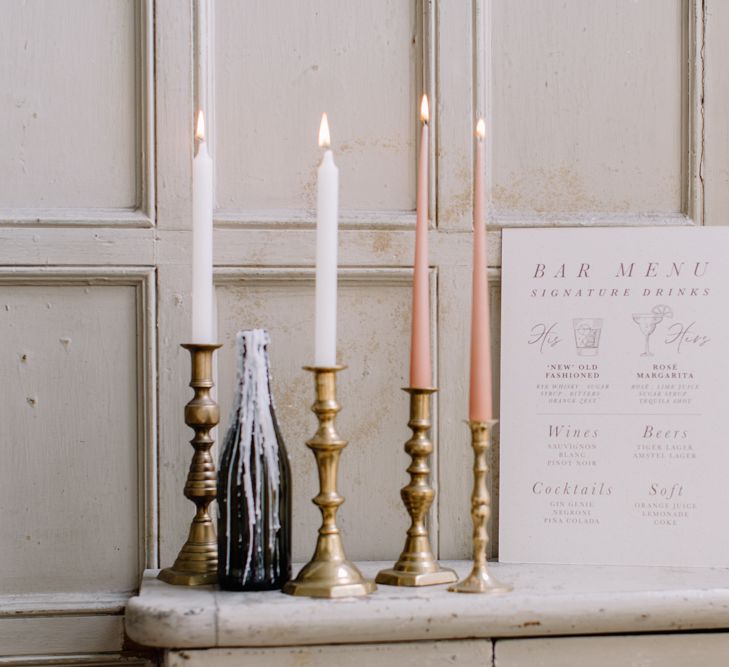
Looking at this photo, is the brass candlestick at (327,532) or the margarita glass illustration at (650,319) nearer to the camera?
the brass candlestick at (327,532)

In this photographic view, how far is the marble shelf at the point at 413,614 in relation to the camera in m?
0.77

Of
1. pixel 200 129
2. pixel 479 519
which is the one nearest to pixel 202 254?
pixel 200 129

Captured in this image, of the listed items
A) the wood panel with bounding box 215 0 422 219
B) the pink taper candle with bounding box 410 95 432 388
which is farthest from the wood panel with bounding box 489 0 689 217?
the pink taper candle with bounding box 410 95 432 388

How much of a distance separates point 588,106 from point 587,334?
10.2 inches

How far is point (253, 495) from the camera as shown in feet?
2.75

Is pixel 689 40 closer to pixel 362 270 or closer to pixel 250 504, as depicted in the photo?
pixel 362 270

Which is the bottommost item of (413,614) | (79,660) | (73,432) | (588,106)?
(79,660)

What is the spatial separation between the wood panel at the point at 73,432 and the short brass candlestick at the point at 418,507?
296mm

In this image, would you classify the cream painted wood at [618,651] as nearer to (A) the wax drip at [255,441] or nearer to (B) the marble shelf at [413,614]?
(B) the marble shelf at [413,614]

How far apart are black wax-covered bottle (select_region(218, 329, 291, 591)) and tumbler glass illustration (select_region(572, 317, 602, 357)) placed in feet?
1.14

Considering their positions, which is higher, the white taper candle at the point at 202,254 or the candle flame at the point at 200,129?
the candle flame at the point at 200,129

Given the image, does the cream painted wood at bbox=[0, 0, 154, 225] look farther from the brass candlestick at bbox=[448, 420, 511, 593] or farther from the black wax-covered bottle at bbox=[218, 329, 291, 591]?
the brass candlestick at bbox=[448, 420, 511, 593]

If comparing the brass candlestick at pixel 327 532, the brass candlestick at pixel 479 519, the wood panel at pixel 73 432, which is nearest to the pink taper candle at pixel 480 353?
the brass candlestick at pixel 479 519

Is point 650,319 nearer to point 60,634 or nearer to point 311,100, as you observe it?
point 311,100
